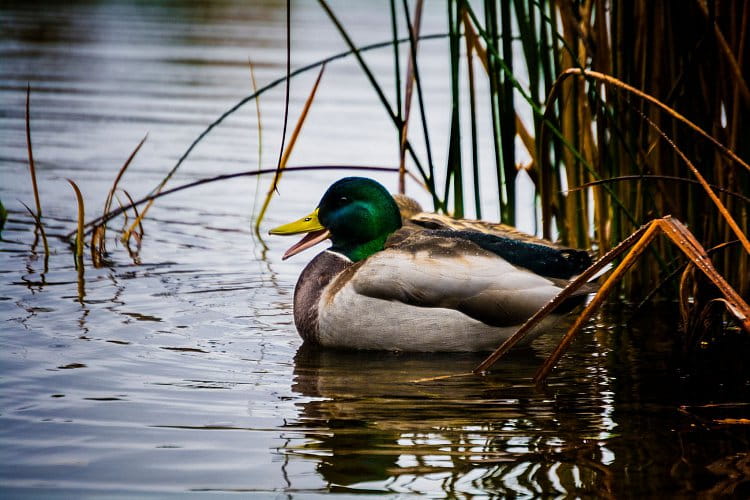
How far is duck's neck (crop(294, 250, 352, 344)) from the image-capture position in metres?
5.40

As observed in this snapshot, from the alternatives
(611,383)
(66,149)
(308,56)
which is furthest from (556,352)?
(308,56)

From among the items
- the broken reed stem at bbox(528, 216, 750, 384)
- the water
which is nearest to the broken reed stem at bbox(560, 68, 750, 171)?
the broken reed stem at bbox(528, 216, 750, 384)

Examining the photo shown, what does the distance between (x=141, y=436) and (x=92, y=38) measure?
1353 centimetres

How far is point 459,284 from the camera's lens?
17.3ft

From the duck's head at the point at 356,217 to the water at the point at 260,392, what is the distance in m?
0.44

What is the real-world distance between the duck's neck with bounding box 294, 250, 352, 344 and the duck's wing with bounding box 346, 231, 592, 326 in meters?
0.23

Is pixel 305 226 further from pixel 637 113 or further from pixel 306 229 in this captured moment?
pixel 637 113

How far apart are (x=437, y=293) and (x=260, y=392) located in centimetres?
98

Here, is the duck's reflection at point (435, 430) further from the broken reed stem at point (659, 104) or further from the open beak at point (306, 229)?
the broken reed stem at point (659, 104)

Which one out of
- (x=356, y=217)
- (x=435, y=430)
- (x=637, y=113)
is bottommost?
(x=435, y=430)

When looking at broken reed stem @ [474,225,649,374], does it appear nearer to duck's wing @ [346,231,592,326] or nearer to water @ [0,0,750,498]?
water @ [0,0,750,498]

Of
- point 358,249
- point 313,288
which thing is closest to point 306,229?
point 358,249

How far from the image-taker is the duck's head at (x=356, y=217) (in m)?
5.68

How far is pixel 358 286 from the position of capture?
17.4ft
